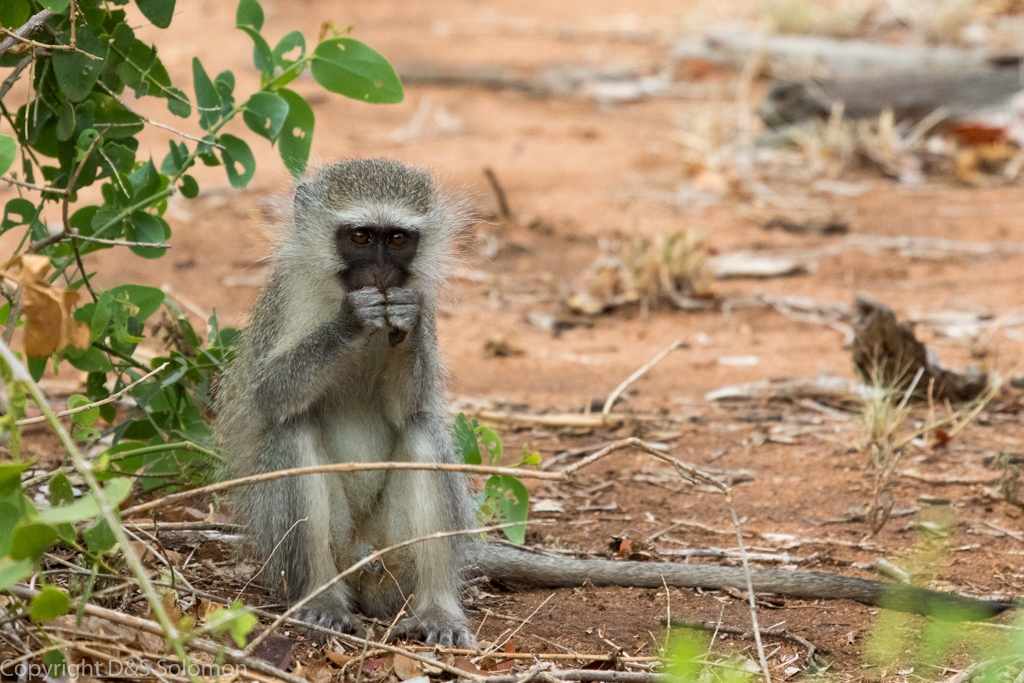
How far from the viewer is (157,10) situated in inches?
144

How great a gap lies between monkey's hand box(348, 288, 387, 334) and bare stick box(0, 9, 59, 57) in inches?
54.3

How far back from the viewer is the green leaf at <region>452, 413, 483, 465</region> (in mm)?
4336

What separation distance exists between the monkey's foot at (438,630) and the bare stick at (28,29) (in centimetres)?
247

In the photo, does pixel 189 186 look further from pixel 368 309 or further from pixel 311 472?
pixel 311 472

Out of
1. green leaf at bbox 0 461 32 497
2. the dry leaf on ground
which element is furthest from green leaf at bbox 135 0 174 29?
green leaf at bbox 0 461 32 497

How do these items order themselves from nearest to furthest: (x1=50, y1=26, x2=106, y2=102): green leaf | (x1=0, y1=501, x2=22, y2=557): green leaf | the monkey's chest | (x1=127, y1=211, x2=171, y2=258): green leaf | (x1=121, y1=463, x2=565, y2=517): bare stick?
(x1=0, y1=501, x2=22, y2=557): green leaf < (x1=121, y1=463, x2=565, y2=517): bare stick < (x1=50, y1=26, x2=106, y2=102): green leaf < (x1=127, y1=211, x2=171, y2=258): green leaf < the monkey's chest

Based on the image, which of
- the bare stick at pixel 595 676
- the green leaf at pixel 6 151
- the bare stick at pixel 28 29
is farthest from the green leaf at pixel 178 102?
the bare stick at pixel 595 676

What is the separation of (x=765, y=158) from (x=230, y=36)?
8.87 metres

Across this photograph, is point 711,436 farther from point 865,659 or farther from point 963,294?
point 963,294

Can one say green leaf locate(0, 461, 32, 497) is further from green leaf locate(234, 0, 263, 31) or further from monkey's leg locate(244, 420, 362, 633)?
green leaf locate(234, 0, 263, 31)

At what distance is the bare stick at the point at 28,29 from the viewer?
10.1ft

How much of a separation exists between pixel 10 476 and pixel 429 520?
6.26ft

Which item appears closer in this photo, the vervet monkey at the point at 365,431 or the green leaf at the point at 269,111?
Result: the vervet monkey at the point at 365,431

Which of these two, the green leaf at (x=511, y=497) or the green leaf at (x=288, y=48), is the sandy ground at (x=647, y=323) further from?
the green leaf at (x=288, y=48)
